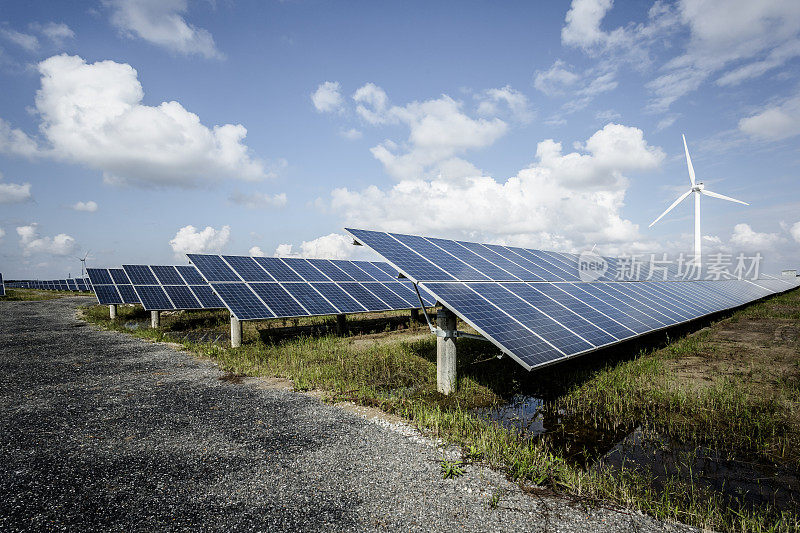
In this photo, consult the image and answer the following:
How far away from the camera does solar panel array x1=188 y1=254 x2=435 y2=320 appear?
19.8 m

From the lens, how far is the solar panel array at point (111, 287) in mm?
30436

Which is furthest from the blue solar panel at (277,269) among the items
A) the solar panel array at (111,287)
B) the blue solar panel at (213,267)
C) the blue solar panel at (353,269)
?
the solar panel array at (111,287)

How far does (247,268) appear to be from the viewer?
24.5 metres

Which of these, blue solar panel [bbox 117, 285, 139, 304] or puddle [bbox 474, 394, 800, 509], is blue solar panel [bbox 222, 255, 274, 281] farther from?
puddle [bbox 474, 394, 800, 509]

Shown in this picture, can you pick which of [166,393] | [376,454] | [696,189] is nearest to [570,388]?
[376,454]

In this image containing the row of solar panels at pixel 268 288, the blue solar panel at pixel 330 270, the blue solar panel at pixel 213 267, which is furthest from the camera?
the blue solar panel at pixel 330 270

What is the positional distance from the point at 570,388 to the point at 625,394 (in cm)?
151

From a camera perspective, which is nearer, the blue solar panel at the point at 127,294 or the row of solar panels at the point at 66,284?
the blue solar panel at the point at 127,294

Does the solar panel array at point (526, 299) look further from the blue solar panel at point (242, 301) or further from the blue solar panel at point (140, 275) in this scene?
the blue solar panel at point (140, 275)

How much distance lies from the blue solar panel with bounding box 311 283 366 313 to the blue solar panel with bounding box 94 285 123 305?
1853 cm

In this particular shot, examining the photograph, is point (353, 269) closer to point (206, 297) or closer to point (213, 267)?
point (213, 267)

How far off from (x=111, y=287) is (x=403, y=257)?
3351cm

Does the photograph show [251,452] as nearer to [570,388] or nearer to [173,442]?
[173,442]

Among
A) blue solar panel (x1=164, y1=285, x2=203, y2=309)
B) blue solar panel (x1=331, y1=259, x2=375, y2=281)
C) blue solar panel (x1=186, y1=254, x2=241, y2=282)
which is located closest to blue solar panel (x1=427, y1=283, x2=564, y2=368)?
blue solar panel (x1=186, y1=254, x2=241, y2=282)
